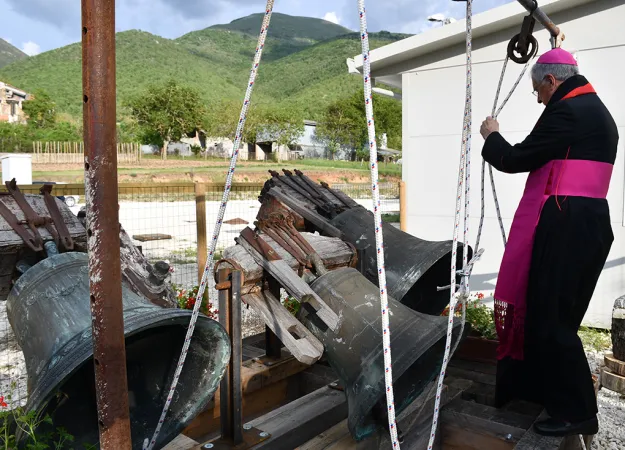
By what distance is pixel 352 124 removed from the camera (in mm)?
56656

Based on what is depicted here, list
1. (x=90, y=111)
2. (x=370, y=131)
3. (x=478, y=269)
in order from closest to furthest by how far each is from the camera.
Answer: (x=90, y=111) < (x=370, y=131) < (x=478, y=269)

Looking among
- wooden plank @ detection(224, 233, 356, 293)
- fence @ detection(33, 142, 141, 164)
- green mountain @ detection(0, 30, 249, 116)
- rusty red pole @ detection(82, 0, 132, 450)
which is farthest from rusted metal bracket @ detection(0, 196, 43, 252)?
green mountain @ detection(0, 30, 249, 116)

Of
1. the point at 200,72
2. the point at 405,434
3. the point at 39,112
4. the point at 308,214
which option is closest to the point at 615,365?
the point at 405,434

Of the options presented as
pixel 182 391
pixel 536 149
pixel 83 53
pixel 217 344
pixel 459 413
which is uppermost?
pixel 83 53

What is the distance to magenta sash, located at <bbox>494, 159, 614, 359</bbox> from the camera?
2.50 meters

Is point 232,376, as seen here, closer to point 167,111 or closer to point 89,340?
point 89,340

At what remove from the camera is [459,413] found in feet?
9.30

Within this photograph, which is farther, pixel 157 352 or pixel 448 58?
pixel 448 58

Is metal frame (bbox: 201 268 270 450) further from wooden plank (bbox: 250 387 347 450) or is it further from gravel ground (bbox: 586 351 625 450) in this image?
gravel ground (bbox: 586 351 625 450)

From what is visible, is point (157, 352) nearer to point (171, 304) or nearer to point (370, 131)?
point (171, 304)

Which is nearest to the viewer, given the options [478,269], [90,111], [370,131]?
[90,111]

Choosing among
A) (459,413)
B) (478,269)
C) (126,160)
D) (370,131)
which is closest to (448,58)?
(478,269)

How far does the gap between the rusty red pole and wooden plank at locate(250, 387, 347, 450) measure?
1241 millimetres

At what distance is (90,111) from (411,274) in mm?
2041
